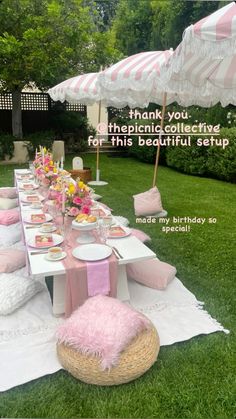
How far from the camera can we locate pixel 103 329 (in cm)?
248

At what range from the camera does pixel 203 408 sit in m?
2.31

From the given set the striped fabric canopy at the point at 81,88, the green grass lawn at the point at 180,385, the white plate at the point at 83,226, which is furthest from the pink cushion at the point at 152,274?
the striped fabric canopy at the point at 81,88

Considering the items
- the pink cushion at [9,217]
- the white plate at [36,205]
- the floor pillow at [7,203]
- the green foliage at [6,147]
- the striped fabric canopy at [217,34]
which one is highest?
the striped fabric canopy at [217,34]

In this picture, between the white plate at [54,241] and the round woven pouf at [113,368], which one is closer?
the round woven pouf at [113,368]

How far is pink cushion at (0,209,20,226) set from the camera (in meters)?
5.54

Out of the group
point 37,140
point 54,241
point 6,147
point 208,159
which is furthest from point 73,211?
point 37,140

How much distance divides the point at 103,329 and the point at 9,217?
3.59 m

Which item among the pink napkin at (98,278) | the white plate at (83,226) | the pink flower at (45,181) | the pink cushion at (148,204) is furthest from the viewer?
the pink cushion at (148,204)

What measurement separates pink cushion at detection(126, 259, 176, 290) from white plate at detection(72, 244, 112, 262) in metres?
0.66

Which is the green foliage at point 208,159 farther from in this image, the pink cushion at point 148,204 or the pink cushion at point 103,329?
the pink cushion at point 103,329

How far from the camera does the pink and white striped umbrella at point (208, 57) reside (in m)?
2.31

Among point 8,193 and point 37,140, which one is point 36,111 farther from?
point 8,193

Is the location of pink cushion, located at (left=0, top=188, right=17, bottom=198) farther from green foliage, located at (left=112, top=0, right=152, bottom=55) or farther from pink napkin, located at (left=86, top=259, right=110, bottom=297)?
green foliage, located at (left=112, top=0, right=152, bottom=55)

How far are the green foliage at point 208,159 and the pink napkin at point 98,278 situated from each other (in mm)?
6531
